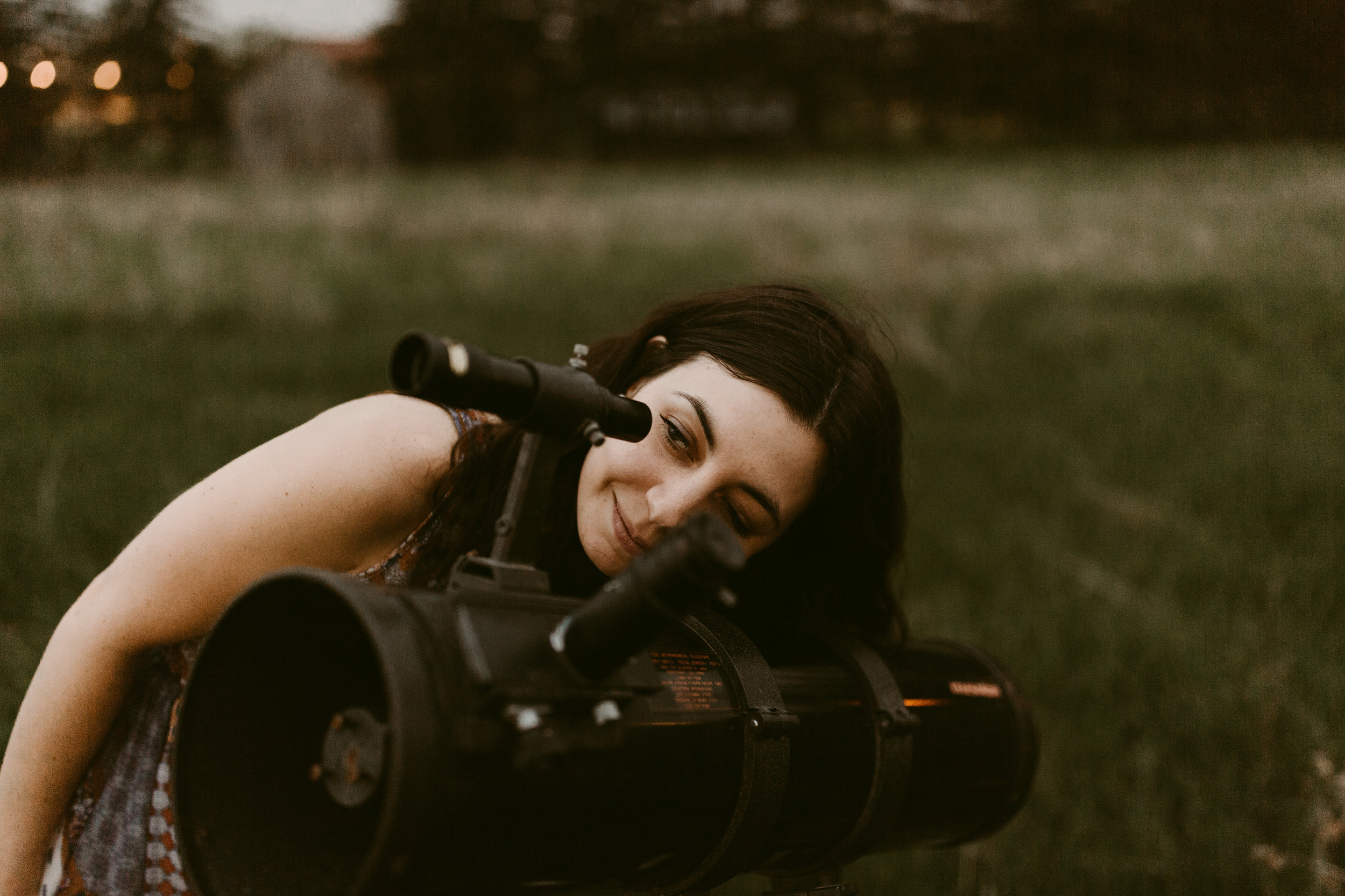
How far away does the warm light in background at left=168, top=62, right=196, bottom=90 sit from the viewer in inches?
190

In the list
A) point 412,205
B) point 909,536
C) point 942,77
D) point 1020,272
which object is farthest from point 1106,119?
point 909,536

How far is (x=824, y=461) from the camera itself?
2.13m

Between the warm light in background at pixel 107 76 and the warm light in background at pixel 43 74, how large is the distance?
0.30 metres

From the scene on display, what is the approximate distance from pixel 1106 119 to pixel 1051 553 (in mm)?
14795

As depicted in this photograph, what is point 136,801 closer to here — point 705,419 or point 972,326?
point 705,419

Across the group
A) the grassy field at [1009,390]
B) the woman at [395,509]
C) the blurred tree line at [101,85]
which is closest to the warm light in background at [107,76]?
the blurred tree line at [101,85]

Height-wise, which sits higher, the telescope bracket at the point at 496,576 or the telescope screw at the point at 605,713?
the telescope bracket at the point at 496,576

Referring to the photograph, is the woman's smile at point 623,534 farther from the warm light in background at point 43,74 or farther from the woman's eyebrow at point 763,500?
the warm light in background at point 43,74

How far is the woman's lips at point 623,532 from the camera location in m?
1.90

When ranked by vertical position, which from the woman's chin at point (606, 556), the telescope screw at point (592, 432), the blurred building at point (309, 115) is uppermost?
the telescope screw at point (592, 432)

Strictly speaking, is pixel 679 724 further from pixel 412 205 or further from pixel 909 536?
pixel 412 205

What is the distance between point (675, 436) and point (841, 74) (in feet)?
63.5

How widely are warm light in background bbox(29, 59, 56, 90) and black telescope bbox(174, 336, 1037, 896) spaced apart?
82.6 inches

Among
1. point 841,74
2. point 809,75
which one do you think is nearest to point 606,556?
point 841,74
